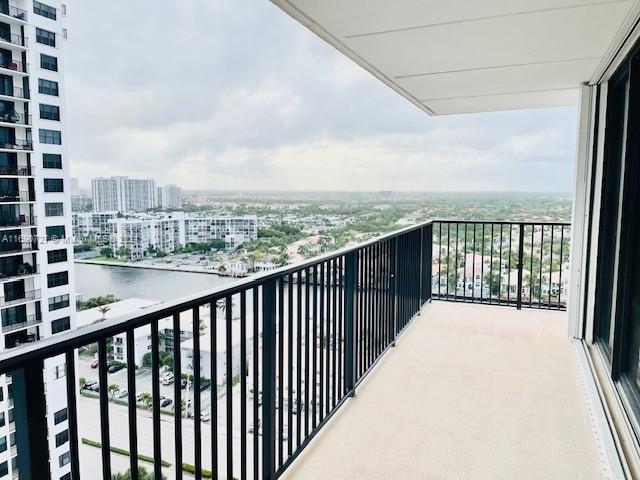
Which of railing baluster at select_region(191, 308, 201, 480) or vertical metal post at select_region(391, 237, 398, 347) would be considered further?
vertical metal post at select_region(391, 237, 398, 347)

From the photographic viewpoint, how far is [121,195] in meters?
2.84

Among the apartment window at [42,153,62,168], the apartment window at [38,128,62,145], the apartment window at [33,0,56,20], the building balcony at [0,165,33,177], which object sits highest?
the apartment window at [33,0,56,20]

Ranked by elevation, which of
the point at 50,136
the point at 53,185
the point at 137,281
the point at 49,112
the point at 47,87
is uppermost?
the point at 47,87

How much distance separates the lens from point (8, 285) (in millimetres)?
1763

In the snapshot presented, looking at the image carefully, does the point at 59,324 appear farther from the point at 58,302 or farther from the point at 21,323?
the point at 58,302

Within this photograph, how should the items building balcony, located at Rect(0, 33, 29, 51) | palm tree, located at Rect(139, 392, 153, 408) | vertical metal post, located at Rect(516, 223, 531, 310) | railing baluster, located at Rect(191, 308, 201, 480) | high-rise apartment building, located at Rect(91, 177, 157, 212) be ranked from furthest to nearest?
vertical metal post, located at Rect(516, 223, 531, 310), high-rise apartment building, located at Rect(91, 177, 157, 212), building balcony, located at Rect(0, 33, 29, 51), railing baluster, located at Rect(191, 308, 201, 480), palm tree, located at Rect(139, 392, 153, 408)

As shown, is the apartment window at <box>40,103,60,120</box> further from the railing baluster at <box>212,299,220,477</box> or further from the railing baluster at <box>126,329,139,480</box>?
the railing baluster at <box>126,329,139,480</box>

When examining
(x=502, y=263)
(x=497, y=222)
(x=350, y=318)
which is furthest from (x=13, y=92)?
(x=502, y=263)

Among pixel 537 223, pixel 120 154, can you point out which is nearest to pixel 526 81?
pixel 537 223

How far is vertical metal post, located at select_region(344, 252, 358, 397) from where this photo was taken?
255 centimetres

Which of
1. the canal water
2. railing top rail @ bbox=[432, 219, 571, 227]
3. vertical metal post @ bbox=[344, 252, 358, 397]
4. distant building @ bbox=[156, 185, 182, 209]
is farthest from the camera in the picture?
railing top rail @ bbox=[432, 219, 571, 227]

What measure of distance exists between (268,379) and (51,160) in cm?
145


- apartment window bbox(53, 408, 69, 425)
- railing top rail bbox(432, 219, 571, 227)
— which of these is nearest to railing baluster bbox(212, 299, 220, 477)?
apartment window bbox(53, 408, 69, 425)

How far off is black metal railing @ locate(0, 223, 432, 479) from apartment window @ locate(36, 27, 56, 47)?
1.69 m
